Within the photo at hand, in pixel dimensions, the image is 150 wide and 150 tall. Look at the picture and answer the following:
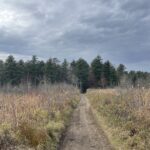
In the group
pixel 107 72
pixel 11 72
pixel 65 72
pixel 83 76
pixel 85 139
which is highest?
pixel 65 72

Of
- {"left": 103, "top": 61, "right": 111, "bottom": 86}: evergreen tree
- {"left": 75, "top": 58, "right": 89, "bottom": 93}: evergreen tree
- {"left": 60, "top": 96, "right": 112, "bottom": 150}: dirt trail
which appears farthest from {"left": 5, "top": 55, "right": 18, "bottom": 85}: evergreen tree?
{"left": 60, "top": 96, "right": 112, "bottom": 150}: dirt trail

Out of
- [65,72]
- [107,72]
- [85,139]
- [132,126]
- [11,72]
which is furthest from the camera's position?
[65,72]

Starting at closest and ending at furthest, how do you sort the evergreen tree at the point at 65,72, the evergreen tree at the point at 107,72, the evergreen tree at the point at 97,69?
the evergreen tree at the point at 107,72, the evergreen tree at the point at 97,69, the evergreen tree at the point at 65,72

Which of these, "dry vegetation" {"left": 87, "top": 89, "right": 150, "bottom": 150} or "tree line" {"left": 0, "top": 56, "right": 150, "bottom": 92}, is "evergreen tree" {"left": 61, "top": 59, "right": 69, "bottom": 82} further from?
A: "dry vegetation" {"left": 87, "top": 89, "right": 150, "bottom": 150}

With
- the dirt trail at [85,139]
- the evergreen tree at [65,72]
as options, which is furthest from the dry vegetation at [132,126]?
the evergreen tree at [65,72]

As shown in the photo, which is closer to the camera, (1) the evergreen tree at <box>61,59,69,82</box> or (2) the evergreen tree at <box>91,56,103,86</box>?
(2) the evergreen tree at <box>91,56,103,86</box>

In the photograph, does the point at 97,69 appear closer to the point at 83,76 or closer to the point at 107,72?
the point at 107,72

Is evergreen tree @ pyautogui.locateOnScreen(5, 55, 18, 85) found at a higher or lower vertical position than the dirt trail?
higher

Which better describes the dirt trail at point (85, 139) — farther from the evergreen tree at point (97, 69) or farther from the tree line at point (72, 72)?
the evergreen tree at point (97, 69)

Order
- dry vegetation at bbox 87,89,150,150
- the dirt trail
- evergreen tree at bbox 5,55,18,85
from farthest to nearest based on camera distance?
evergreen tree at bbox 5,55,18,85 < the dirt trail < dry vegetation at bbox 87,89,150,150

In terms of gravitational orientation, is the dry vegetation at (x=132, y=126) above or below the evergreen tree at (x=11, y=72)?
below

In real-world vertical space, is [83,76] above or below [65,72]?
below

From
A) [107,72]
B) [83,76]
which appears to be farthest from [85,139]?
[83,76]

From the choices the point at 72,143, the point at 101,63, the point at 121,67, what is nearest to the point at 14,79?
the point at 101,63
